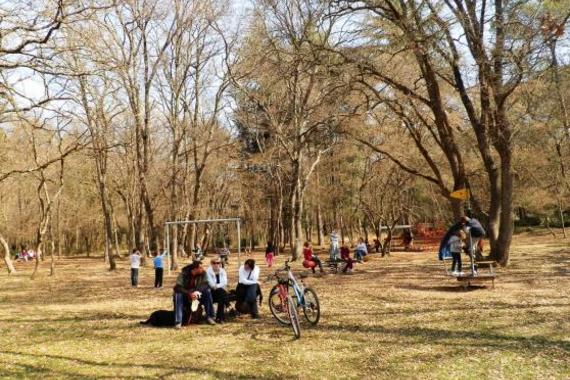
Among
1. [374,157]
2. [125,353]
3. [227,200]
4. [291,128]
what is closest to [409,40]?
[125,353]

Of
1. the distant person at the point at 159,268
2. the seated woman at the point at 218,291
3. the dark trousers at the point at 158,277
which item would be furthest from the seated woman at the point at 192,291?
the dark trousers at the point at 158,277

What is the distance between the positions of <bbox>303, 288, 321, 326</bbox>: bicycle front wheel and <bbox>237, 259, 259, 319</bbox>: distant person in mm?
1279

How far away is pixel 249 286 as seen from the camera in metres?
10.3

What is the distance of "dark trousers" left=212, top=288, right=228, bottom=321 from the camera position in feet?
33.1

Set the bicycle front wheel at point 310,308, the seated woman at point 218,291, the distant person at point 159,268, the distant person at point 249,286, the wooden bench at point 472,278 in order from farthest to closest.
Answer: the distant person at point 159,268 < the wooden bench at point 472,278 < the distant person at point 249,286 < the seated woman at point 218,291 < the bicycle front wheel at point 310,308

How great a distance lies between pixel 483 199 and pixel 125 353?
32239mm

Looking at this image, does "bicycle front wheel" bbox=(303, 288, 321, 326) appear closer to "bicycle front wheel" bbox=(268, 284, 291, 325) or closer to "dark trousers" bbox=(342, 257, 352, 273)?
"bicycle front wheel" bbox=(268, 284, 291, 325)

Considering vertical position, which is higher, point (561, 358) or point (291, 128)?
point (291, 128)

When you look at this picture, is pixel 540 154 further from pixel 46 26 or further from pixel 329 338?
pixel 46 26

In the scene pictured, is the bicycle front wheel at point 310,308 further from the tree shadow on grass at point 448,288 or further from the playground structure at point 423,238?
the playground structure at point 423,238

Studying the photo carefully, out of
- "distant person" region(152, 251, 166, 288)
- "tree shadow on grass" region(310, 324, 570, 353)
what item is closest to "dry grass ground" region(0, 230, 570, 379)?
"tree shadow on grass" region(310, 324, 570, 353)

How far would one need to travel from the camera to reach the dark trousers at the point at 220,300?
33.1 ft

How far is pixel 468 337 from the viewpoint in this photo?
26.1 feet

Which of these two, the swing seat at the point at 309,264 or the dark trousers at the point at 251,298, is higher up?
the swing seat at the point at 309,264
